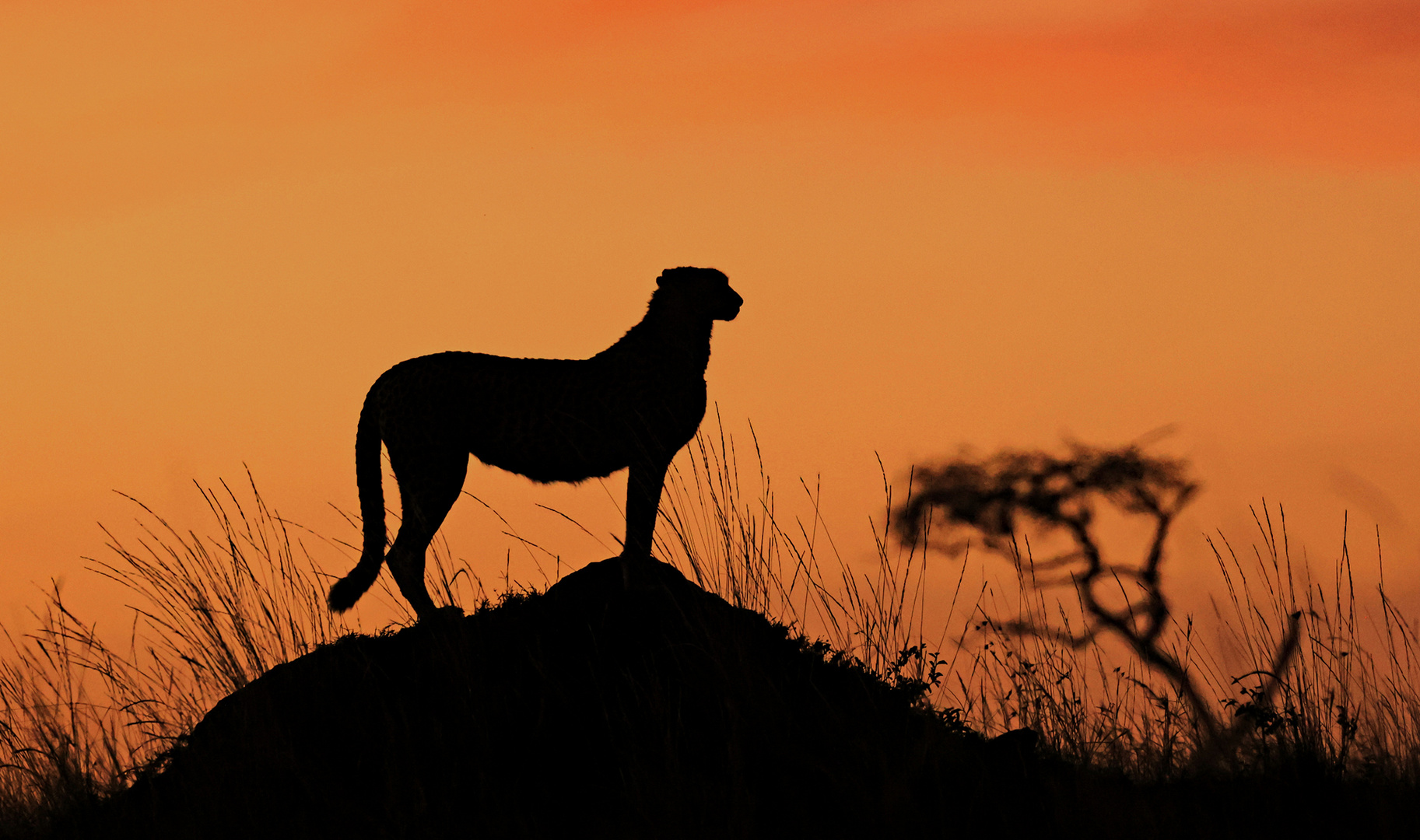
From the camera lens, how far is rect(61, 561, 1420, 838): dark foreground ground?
4.84 m

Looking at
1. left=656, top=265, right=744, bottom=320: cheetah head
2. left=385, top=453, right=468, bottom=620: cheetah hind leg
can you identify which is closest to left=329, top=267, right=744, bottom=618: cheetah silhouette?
left=385, top=453, right=468, bottom=620: cheetah hind leg

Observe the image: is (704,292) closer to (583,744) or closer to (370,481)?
(370,481)

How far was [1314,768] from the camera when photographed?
545cm

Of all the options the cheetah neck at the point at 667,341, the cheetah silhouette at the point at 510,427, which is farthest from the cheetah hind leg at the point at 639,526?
the cheetah neck at the point at 667,341

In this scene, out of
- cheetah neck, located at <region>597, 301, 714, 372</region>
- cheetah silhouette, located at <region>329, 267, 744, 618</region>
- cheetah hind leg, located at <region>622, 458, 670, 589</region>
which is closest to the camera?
cheetah hind leg, located at <region>622, 458, 670, 589</region>

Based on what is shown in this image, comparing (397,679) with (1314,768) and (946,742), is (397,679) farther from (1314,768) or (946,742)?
(1314,768)

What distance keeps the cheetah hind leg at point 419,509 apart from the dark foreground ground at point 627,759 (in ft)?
1.11

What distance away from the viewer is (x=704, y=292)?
22.3ft

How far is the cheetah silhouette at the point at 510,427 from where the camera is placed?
6.47m

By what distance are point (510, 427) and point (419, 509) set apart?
1.94ft

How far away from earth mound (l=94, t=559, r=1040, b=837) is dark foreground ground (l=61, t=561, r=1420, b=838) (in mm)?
11

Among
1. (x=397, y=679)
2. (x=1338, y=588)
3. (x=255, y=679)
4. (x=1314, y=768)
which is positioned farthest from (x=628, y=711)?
(x=1338, y=588)

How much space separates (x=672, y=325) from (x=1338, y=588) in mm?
3346

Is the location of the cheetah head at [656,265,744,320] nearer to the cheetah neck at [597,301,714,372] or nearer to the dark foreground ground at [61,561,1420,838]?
the cheetah neck at [597,301,714,372]
